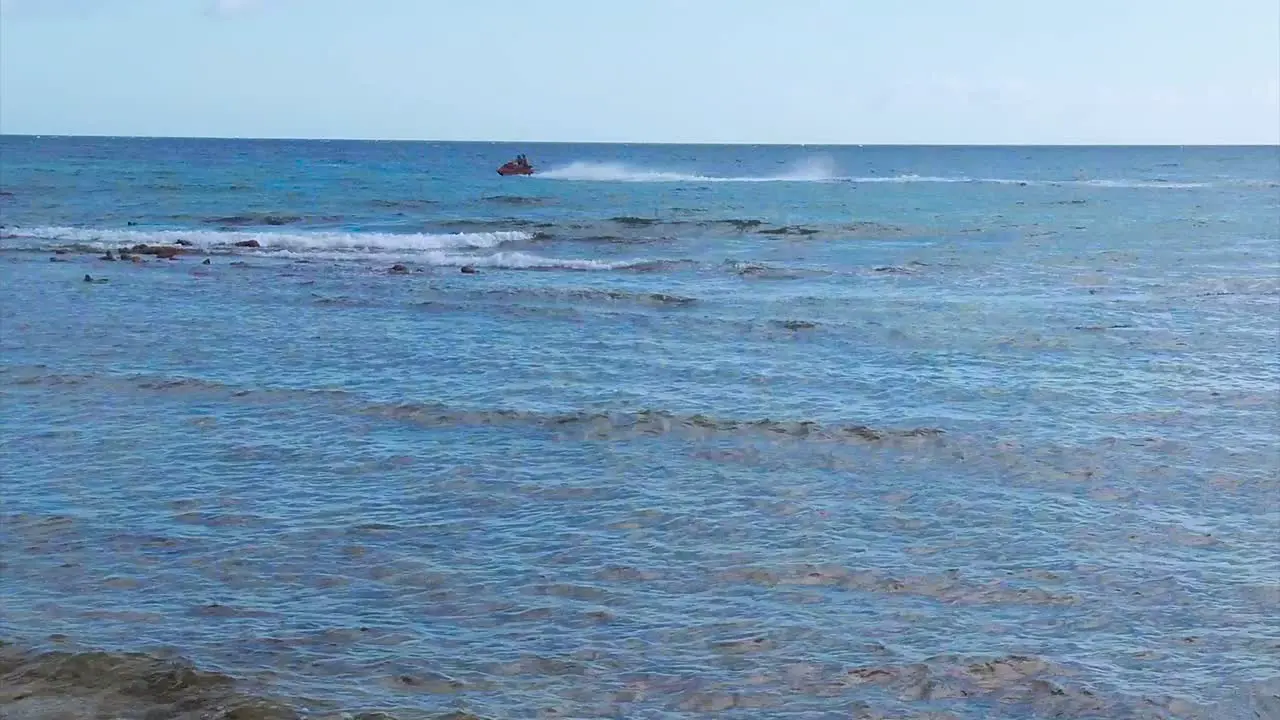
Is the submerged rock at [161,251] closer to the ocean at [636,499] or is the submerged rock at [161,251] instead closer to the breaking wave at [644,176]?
the ocean at [636,499]

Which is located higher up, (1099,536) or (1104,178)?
(1104,178)

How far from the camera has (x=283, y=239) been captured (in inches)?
1398

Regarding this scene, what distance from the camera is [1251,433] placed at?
43.4ft

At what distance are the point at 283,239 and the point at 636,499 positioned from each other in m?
27.1

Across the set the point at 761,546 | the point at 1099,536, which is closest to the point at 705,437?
the point at 761,546

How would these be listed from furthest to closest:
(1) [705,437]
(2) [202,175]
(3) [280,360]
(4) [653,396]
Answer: (2) [202,175], (3) [280,360], (4) [653,396], (1) [705,437]

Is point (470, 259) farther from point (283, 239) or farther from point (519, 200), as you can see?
point (519, 200)

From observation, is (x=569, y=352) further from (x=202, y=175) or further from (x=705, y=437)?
(x=202, y=175)

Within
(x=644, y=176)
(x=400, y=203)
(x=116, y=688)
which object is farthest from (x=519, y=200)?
(x=116, y=688)

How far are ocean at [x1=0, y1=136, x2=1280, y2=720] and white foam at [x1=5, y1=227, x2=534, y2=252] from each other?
7992 millimetres

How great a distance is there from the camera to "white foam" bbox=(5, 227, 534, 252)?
3416 centimetres

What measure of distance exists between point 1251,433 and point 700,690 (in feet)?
28.8

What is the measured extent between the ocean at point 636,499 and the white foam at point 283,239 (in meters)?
7.99

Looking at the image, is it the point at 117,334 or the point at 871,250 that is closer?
the point at 117,334
